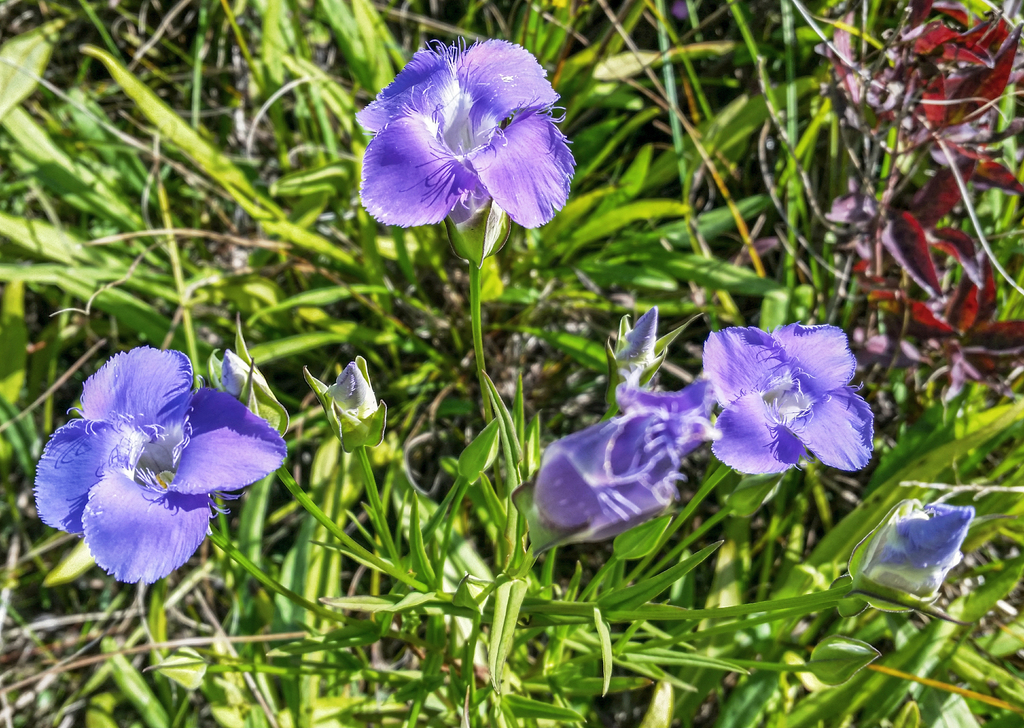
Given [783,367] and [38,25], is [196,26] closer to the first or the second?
[38,25]

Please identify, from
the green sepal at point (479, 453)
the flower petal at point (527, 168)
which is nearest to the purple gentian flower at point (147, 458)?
the green sepal at point (479, 453)

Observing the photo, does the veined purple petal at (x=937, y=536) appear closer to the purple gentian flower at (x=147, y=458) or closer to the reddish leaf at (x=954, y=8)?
the purple gentian flower at (x=147, y=458)

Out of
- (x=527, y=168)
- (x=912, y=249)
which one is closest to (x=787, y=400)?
(x=527, y=168)

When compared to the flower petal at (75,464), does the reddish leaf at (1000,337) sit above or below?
below

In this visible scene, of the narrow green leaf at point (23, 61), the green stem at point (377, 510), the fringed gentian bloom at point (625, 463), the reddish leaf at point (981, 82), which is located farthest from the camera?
the narrow green leaf at point (23, 61)

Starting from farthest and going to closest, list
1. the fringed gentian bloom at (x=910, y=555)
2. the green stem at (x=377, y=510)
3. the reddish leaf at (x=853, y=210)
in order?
the reddish leaf at (x=853, y=210) < the green stem at (x=377, y=510) < the fringed gentian bloom at (x=910, y=555)

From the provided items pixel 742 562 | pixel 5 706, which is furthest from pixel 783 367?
pixel 5 706

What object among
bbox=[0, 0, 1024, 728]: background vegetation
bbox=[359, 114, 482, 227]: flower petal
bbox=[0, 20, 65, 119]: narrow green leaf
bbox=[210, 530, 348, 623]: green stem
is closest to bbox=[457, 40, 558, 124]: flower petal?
bbox=[359, 114, 482, 227]: flower petal
